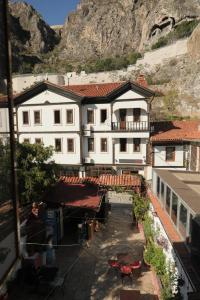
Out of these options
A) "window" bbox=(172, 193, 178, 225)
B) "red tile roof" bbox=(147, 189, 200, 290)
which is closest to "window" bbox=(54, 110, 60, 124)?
"red tile roof" bbox=(147, 189, 200, 290)

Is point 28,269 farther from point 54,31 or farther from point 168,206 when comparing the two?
A: point 54,31

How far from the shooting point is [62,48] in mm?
96938

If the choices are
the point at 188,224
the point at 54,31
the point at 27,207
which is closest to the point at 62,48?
the point at 54,31

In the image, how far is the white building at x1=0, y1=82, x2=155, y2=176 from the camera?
26.2m

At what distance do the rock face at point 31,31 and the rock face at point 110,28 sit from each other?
6914 mm

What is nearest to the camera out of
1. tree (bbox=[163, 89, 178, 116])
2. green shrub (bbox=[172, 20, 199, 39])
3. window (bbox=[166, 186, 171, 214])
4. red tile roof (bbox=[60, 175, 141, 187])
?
window (bbox=[166, 186, 171, 214])

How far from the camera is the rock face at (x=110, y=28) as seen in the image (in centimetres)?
7925

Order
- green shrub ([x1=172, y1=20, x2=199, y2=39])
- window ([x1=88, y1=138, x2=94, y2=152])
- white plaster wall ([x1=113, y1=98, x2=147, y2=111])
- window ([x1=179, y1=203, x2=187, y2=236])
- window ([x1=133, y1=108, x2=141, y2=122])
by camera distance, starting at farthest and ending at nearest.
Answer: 1. green shrub ([x1=172, y1=20, x2=199, y2=39])
2. window ([x1=88, y1=138, x2=94, y2=152])
3. window ([x1=133, y1=108, x2=141, y2=122])
4. white plaster wall ([x1=113, y1=98, x2=147, y2=111])
5. window ([x1=179, y1=203, x2=187, y2=236])

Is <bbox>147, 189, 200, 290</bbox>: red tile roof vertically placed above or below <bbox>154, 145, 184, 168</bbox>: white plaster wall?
below

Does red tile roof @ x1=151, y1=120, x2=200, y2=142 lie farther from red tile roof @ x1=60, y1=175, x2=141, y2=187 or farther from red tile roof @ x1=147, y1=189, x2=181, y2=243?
red tile roof @ x1=147, y1=189, x2=181, y2=243

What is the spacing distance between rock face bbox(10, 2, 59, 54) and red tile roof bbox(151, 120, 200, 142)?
78.9 metres

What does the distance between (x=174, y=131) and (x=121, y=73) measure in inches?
1460

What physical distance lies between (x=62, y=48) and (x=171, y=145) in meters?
83.1

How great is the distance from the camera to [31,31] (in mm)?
98250
